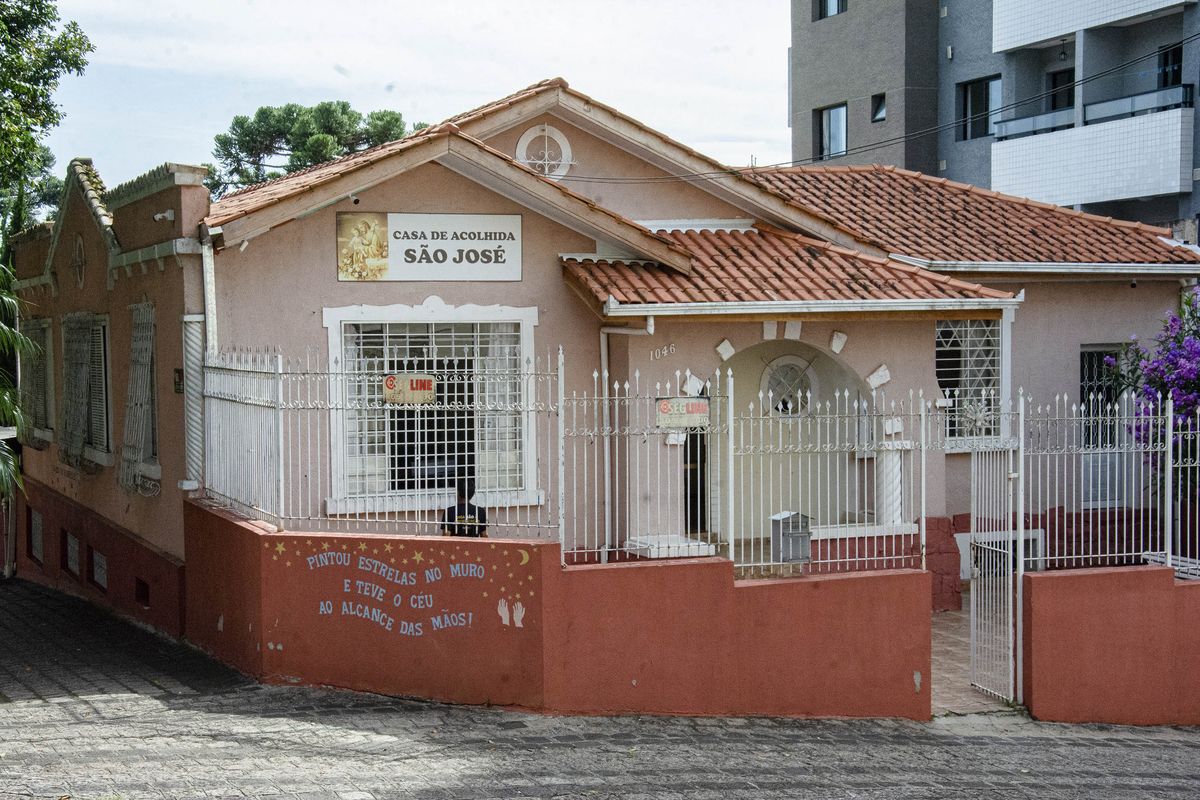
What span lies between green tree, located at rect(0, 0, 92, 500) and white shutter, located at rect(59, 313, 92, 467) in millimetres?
497

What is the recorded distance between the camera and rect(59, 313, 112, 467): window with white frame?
1398cm

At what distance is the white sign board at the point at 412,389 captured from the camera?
934 centimetres

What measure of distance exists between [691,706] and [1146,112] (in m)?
16.0

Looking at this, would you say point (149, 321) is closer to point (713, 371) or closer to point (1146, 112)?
point (713, 371)

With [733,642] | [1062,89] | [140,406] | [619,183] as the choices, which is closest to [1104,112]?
[1062,89]

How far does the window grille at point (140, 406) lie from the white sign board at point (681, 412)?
17.0ft

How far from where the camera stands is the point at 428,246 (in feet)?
39.2

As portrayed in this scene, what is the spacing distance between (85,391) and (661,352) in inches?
257

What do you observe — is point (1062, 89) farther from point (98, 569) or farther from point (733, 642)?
point (98, 569)

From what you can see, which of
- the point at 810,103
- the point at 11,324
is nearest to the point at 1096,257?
the point at 11,324

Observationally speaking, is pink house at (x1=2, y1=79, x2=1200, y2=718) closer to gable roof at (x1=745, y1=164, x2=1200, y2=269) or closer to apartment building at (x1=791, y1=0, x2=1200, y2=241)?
gable roof at (x1=745, y1=164, x2=1200, y2=269)

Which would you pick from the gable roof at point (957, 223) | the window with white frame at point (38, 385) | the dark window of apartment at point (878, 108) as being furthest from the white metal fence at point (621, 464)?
the dark window of apartment at point (878, 108)

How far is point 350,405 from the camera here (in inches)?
372

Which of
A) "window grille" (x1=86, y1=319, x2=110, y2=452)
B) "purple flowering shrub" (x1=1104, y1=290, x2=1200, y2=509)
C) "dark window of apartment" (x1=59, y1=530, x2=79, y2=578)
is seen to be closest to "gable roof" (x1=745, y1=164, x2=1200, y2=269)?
"purple flowering shrub" (x1=1104, y1=290, x2=1200, y2=509)
